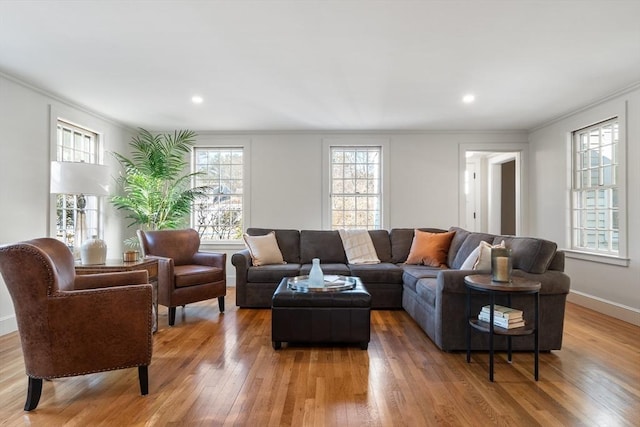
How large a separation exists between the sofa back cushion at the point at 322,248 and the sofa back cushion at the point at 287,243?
0.23ft

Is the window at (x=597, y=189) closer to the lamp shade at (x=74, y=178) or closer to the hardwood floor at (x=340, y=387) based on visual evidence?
the hardwood floor at (x=340, y=387)

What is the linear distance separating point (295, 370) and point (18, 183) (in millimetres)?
3252

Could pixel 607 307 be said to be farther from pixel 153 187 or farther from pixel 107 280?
pixel 153 187

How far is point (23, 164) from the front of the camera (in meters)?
3.46

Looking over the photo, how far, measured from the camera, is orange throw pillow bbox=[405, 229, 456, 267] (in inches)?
168

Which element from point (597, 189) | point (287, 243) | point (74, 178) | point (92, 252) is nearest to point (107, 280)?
point (92, 252)

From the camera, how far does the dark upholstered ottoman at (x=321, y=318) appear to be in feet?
9.28

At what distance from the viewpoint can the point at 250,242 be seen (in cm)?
443

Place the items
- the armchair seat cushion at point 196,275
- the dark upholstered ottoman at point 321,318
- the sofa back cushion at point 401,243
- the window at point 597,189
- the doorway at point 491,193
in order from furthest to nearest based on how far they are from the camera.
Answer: the doorway at point 491,193
the sofa back cushion at point 401,243
the window at point 597,189
the armchair seat cushion at point 196,275
the dark upholstered ottoman at point 321,318

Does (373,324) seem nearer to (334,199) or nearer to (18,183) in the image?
(334,199)

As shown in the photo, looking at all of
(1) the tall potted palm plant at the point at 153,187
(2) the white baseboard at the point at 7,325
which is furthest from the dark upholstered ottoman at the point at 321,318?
(1) the tall potted palm plant at the point at 153,187

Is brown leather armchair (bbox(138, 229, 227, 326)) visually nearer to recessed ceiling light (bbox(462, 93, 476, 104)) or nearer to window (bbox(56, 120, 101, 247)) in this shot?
window (bbox(56, 120, 101, 247))

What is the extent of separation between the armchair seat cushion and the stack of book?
2.73m

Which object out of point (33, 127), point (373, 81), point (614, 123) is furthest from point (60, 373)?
point (614, 123)
